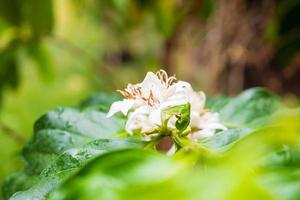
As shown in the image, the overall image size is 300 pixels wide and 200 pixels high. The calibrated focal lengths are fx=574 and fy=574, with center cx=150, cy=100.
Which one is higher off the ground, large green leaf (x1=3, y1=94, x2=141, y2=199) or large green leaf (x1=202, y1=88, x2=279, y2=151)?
large green leaf (x1=202, y1=88, x2=279, y2=151)

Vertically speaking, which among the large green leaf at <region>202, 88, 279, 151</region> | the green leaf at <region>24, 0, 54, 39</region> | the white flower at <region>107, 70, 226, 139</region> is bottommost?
the white flower at <region>107, 70, 226, 139</region>

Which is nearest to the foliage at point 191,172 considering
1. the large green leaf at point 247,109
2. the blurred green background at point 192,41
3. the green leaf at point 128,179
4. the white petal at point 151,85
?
the green leaf at point 128,179

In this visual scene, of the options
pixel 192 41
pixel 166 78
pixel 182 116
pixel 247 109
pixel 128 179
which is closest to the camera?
pixel 128 179

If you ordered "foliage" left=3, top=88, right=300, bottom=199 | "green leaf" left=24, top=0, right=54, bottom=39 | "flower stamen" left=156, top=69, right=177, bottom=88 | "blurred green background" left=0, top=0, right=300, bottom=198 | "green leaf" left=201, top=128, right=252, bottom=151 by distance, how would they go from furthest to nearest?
1. "blurred green background" left=0, top=0, right=300, bottom=198
2. "green leaf" left=24, top=0, right=54, bottom=39
3. "flower stamen" left=156, top=69, right=177, bottom=88
4. "green leaf" left=201, top=128, right=252, bottom=151
5. "foliage" left=3, top=88, right=300, bottom=199

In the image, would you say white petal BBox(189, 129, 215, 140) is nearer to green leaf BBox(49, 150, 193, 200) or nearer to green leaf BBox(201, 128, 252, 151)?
green leaf BBox(201, 128, 252, 151)

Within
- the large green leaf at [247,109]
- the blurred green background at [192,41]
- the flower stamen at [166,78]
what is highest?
the blurred green background at [192,41]

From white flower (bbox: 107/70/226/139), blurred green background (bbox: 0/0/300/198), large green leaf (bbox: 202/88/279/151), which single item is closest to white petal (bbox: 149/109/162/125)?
white flower (bbox: 107/70/226/139)

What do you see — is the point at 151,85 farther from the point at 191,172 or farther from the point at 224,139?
the point at 191,172

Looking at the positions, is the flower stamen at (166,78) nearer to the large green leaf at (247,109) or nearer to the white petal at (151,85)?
the white petal at (151,85)

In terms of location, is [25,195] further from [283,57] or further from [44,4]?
[283,57]

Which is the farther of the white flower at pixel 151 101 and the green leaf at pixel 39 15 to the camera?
the green leaf at pixel 39 15

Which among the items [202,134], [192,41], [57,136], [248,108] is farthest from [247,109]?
[192,41]

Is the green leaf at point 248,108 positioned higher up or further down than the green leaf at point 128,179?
higher up
